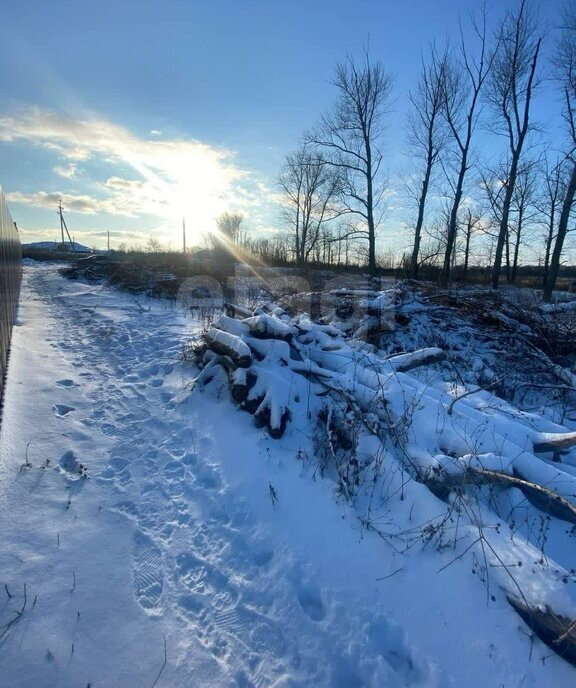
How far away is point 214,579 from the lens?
2.35 meters

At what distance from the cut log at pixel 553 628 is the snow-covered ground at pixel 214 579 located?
0.05m

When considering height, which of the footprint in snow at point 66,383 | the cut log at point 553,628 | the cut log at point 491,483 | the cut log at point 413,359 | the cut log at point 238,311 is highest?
the cut log at point 238,311

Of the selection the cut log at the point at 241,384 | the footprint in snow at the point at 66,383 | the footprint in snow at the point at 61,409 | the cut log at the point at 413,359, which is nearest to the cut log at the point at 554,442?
the cut log at the point at 413,359

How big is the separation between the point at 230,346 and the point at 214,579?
9.52 ft

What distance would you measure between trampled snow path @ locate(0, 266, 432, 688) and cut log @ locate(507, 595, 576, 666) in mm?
633

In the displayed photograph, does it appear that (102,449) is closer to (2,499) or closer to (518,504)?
(2,499)

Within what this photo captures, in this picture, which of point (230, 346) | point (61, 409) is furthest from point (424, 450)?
point (61, 409)

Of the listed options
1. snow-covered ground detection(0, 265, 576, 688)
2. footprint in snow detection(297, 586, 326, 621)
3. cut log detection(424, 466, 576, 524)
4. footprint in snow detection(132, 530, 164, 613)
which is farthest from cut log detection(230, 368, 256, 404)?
footprint in snow detection(297, 586, 326, 621)

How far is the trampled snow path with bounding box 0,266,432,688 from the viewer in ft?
6.15

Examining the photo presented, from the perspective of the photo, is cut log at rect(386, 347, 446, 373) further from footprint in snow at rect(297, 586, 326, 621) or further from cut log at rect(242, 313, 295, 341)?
footprint in snow at rect(297, 586, 326, 621)

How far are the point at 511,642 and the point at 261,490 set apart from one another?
184 centimetres

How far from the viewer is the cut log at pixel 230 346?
466 cm

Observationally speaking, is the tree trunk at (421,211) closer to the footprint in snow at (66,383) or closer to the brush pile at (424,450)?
the brush pile at (424,450)

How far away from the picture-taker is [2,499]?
271 centimetres
